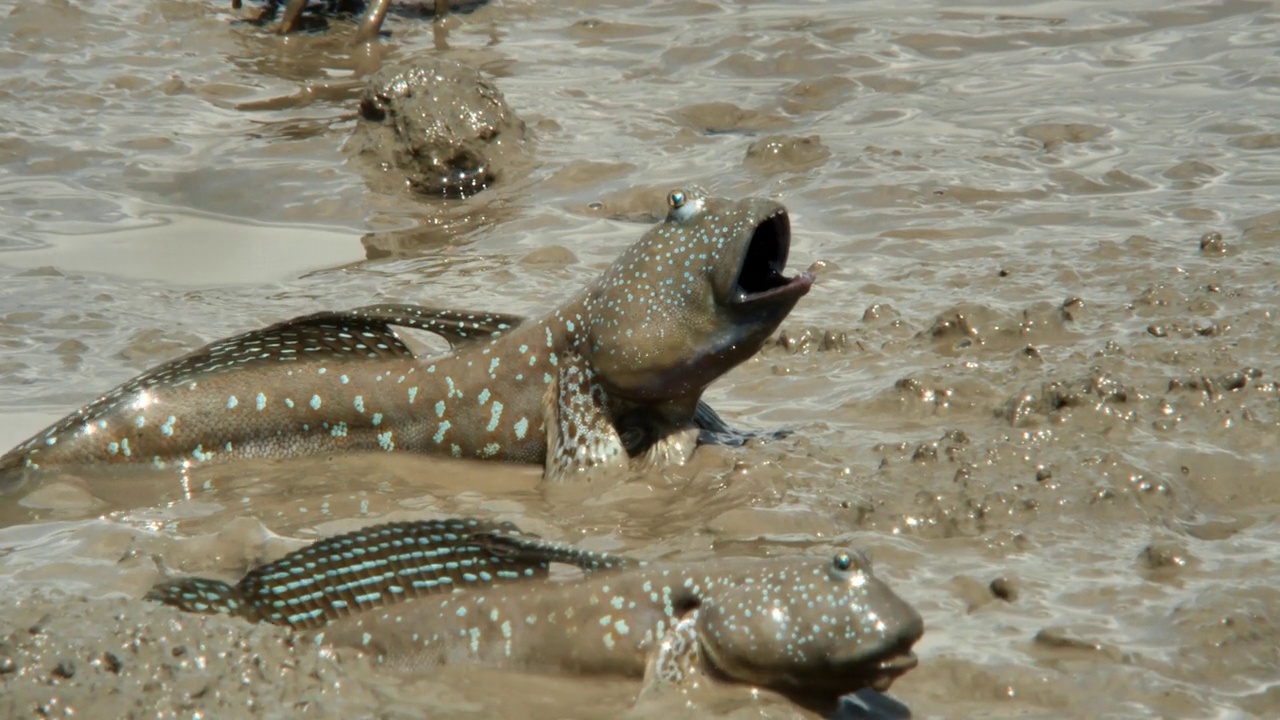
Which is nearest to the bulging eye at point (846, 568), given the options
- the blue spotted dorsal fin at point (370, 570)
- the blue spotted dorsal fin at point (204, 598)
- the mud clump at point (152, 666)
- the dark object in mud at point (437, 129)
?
the blue spotted dorsal fin at point (370, 570)

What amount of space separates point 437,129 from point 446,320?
8.98 feet

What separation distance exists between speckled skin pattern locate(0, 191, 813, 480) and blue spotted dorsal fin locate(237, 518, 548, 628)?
116cm

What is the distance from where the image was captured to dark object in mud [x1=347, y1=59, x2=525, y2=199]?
6.95 metres

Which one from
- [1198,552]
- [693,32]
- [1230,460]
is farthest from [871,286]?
[693,32]

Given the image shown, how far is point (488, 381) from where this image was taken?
14.3 ft

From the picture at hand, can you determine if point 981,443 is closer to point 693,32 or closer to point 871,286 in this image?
point 871,286

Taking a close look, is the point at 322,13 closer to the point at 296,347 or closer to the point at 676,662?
the point at 296,347

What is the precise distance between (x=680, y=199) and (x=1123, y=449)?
136cm

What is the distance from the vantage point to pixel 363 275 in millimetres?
6102

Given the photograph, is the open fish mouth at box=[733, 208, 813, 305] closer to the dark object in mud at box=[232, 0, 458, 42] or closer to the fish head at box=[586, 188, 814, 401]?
the fish head at box=[586, 188, 814, 401]

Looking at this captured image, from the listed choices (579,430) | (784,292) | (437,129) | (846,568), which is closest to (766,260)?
(784,292)

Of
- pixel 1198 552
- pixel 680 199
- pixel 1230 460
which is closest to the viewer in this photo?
pixel 1198 552

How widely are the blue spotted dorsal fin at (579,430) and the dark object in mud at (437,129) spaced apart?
2.95m

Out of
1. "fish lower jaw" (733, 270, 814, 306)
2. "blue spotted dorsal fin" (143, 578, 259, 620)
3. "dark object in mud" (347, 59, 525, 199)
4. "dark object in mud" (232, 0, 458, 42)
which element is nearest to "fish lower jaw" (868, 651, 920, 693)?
"blue spotted dorsal fin" (143, 578, 259, 620)
